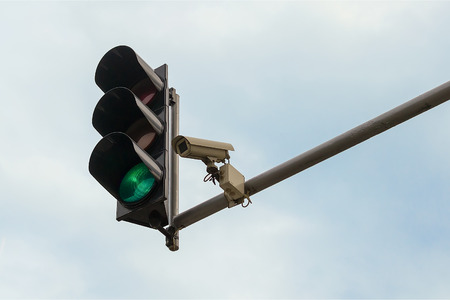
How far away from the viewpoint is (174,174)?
500cm

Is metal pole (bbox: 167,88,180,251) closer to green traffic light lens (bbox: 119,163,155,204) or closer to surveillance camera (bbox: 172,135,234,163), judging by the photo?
green traffic light lens (bbox: 119,163,155,204)

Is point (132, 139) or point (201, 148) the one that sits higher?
point (132, 139)

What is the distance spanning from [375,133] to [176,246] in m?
1.59

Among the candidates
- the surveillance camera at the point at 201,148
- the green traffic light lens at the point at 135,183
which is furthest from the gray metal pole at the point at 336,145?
the green traffic light lens at the point at 135,183

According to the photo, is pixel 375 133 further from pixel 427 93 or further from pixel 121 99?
pixel 121 99

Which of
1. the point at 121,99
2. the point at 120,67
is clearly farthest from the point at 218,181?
the point at 120,67

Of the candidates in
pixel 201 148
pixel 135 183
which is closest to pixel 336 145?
pixel 201 148

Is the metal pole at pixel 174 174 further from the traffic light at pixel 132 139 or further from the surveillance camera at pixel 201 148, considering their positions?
the surveillance camera at pixel 201 148

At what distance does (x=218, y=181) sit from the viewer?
446 cm

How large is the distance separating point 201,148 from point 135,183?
0.53 meters

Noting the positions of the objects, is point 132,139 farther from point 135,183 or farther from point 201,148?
point 201,148

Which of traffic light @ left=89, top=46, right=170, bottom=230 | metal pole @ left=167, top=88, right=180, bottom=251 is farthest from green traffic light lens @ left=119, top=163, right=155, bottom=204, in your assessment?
metal pole @ left=167, top=88, right=180, bottom=251

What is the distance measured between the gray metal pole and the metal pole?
0.25 meters

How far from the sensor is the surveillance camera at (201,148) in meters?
4.27
